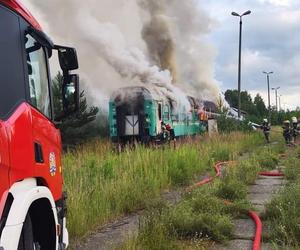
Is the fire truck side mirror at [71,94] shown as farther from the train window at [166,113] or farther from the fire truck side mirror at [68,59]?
the train window at [166,113]

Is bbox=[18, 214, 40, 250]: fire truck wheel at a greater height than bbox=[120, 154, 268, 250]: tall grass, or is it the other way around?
bbox=[18, 214, 40, 250]: fire truck wheel

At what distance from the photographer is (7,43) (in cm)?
405

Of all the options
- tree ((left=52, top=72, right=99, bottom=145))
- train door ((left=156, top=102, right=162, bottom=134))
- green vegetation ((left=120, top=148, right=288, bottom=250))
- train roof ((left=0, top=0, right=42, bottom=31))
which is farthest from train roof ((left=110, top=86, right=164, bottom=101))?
train roof ((left=0, top=0, right=42, bottom=31))

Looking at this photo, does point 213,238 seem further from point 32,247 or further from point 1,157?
point 1,157

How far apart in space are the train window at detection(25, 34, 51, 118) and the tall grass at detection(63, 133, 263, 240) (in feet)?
9.52

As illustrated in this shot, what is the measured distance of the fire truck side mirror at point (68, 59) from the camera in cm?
554

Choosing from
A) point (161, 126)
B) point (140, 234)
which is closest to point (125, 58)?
point (161, 126)

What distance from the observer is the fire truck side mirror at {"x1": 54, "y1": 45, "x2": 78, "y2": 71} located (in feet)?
18.2

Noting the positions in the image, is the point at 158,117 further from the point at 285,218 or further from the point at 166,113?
the point at 285,218

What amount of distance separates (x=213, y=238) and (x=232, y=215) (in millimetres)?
1580

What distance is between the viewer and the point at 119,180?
1021 cm

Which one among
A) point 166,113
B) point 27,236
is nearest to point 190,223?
point 27,236

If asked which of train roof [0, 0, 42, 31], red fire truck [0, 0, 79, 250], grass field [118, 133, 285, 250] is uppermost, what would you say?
train roof [0, 0, 42, 31]

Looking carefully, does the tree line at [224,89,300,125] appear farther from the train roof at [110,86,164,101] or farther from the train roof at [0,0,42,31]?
the train roof at [0,0,42,31]
